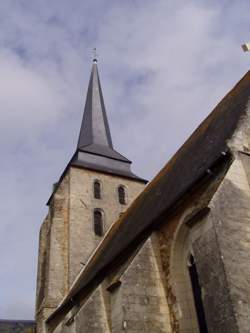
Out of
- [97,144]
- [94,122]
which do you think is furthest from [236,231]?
[94,122]

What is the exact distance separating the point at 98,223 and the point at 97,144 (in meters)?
4.74

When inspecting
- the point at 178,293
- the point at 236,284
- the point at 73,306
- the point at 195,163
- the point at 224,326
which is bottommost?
the point at 224,326

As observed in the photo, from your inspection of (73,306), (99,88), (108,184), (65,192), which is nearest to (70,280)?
(73,306)

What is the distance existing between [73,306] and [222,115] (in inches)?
264

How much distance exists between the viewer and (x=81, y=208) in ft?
53.1

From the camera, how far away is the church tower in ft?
46.2

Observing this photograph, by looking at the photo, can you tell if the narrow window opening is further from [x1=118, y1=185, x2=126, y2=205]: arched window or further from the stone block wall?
[x1=118, y1=185, x2=126, y2=205]: arched window

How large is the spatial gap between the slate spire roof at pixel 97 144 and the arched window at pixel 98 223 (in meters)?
2.12

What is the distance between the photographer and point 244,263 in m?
5.53

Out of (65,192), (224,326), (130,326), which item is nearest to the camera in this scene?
(224,326)

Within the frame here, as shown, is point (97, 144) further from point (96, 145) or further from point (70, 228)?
point (70, 228)

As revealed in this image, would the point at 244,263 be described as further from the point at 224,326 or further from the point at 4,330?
the point at 4,330

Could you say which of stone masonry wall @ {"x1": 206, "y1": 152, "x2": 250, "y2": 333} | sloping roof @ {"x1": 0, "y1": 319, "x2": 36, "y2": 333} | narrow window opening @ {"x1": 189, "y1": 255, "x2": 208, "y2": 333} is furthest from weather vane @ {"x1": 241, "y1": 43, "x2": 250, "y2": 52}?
sloping roof @ {"x1": 0, "y1": 319, "x2": 36, "y2": 333}

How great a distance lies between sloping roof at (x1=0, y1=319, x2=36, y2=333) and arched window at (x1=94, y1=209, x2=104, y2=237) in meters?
7.23
